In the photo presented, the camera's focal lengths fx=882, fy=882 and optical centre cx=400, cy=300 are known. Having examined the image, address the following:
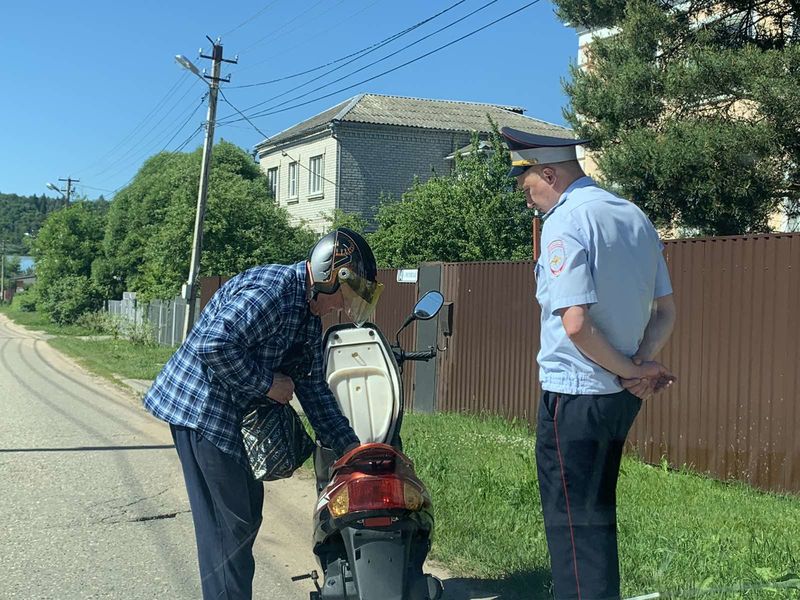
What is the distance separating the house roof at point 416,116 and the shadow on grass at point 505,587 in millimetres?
25369

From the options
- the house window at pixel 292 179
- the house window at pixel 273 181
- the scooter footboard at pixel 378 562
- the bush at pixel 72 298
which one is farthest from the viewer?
the bush at pixel 72 298

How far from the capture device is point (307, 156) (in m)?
31.5

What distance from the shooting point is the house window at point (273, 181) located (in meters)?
34.1

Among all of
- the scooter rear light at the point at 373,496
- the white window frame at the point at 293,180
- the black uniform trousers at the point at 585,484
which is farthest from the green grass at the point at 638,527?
the white window frame at the point at 293,180

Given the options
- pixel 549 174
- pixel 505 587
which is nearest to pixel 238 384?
pixel 549 174

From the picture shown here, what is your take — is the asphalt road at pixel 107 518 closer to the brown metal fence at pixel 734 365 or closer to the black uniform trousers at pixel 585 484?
the black uniform trousers at pixel 585 484

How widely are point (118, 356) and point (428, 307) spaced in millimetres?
18969

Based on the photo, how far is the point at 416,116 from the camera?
31.3 m

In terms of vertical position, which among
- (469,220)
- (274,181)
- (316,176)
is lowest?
(469,220)

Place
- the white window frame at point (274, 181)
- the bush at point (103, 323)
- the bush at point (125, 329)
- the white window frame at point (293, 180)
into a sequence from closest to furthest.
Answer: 1. the bush at point (125, 329)
2. the bush at point (103, 323)
3. the white window frame at point (293, 180)
4. the white window frame at point (274, 181)

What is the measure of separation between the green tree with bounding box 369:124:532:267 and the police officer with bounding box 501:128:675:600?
15.0 m

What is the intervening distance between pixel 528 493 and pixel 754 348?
7.55 feet

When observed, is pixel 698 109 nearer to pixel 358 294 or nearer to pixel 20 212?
pixel 358 294

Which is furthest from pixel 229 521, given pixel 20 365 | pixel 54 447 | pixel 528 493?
pixel 20 365
